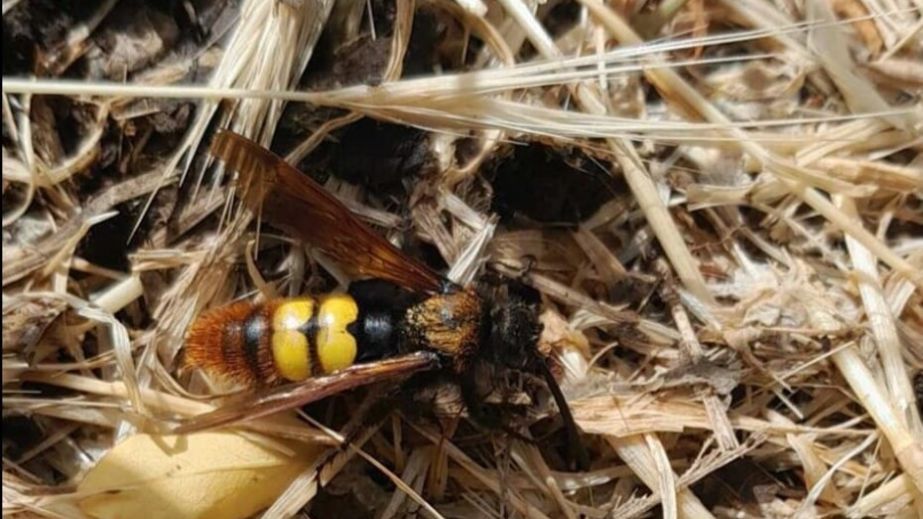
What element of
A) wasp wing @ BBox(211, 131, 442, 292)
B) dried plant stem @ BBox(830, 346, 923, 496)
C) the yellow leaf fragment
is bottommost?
the yellow leaf fragment

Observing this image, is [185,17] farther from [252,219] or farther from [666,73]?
[666,73]

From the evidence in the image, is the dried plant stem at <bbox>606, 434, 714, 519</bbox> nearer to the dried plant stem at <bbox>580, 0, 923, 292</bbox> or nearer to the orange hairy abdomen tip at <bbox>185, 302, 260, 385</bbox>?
the dried plant stem at <bbox>580, 0, 923, 292</bbox>

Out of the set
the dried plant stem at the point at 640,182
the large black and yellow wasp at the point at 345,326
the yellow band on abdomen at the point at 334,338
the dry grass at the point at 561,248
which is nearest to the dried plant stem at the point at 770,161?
the dry grass at the point at 561,248

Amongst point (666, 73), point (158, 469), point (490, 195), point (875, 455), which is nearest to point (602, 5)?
point (666, 73)

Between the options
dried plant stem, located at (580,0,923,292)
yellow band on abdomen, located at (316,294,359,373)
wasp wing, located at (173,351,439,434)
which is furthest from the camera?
dried plant stem, located at (580,0,923,292)

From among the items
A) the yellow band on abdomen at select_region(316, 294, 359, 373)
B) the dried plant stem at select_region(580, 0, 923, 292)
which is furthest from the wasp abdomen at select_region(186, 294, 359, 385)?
the dried plant stem at select_region(580, 0, 923, 292)

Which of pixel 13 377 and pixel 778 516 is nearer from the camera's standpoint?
pixel 13 377

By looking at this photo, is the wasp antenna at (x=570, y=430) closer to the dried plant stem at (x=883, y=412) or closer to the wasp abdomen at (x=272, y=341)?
the wasp abdomen at (x=272, y=341)
